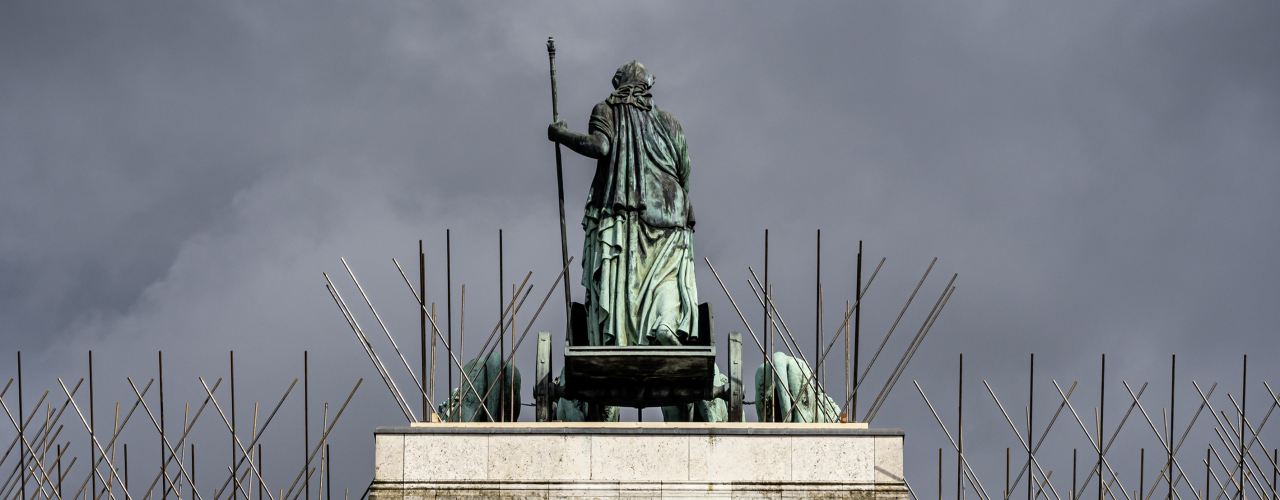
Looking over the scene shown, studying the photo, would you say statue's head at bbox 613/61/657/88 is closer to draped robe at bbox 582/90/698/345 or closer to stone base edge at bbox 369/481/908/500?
draped robe at bbox 582/90/698/345

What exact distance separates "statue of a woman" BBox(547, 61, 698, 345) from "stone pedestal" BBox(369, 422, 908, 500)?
1.97 meters

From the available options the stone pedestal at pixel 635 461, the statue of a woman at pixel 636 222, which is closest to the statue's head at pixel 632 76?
the statue of a woman at pixel 636 222

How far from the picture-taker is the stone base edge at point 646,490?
85.2 feet

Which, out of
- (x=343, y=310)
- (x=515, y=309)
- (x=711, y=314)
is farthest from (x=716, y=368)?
(x=343, y=310)

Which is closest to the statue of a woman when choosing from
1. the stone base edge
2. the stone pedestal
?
the stone pedestal

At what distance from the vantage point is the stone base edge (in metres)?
26.0

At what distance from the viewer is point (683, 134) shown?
99.1 feet

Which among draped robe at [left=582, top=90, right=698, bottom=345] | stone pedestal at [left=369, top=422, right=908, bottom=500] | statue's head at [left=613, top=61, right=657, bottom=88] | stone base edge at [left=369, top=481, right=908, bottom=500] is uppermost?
statue's head at [left=613, top=61, right=657, bottom=88]

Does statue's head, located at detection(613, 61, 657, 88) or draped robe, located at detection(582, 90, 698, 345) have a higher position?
statue's head, located at detection(613, 61, 657, 88)

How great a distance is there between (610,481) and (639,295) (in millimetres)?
3349

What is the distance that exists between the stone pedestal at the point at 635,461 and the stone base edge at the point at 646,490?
1 cm

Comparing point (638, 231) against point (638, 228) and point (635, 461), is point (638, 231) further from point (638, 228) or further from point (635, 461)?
point (635, 461)

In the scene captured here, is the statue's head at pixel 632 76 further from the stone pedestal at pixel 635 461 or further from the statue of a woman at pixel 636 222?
the stone pedestal at pixel 635 461

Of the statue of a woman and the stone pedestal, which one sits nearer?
the stone pedestal
